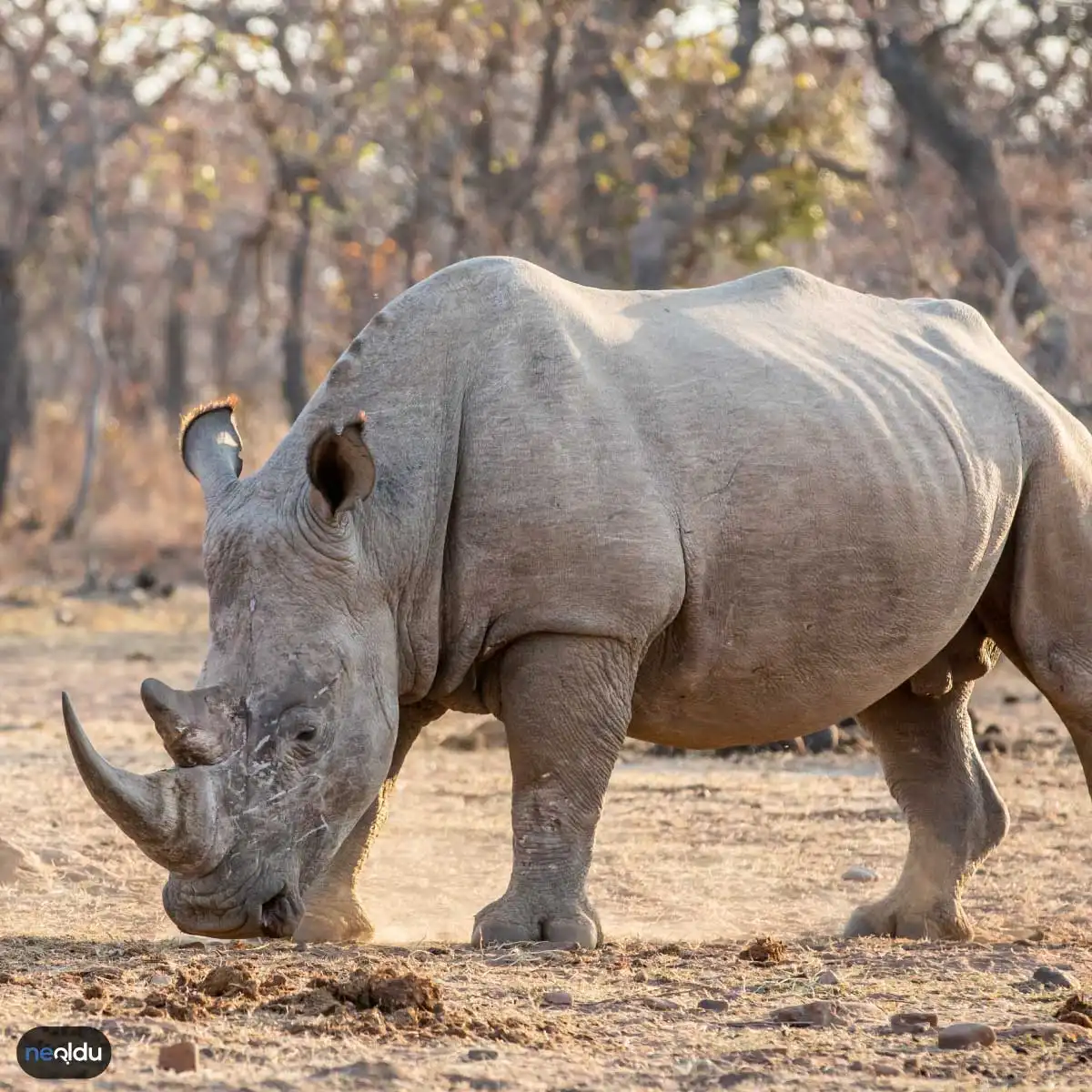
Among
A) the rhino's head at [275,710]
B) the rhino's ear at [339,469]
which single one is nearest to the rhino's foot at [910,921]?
the rhino's head at [275,710]

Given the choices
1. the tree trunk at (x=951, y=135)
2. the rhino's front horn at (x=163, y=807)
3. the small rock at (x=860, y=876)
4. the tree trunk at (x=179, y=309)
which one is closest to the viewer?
the rhino's front horn at (x=163, y=807)

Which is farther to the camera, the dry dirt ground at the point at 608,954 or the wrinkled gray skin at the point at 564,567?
the wrinkled gray skin at the point at 564,567

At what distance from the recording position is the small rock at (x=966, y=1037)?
4.27 meters

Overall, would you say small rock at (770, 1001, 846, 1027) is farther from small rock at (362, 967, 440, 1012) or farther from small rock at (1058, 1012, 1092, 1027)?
small rock at (362, 967, 440, 1012)

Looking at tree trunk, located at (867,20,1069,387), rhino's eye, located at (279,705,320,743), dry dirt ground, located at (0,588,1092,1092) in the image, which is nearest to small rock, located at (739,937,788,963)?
dry dirt ground, located at (0,588,1092,1092)

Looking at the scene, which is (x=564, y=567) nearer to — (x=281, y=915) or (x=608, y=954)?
(x=608, y=954)

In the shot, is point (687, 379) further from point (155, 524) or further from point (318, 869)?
point (155, 524)

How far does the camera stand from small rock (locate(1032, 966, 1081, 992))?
507 centimetres

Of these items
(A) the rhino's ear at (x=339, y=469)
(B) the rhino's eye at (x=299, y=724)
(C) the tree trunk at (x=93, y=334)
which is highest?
(C) the tree trunk at (x=93, y=334)

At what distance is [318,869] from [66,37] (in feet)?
59.5

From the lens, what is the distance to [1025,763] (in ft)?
31.0

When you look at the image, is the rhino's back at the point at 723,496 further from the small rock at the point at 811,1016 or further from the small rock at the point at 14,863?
the small rock at the point at 14,863

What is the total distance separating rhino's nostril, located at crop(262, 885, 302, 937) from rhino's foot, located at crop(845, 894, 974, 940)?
1.94m

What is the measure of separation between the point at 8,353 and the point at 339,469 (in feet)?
56.1
